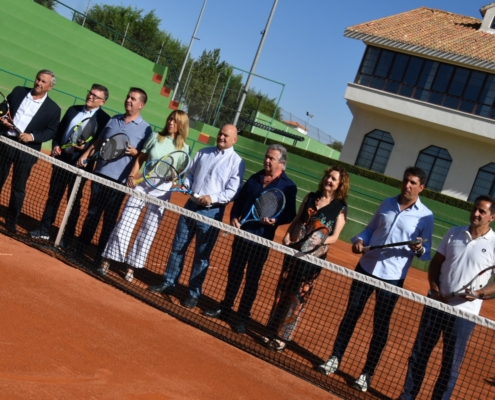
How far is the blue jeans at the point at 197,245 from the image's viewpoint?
Result: 6.89m

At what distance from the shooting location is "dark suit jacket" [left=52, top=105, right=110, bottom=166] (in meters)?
7.59

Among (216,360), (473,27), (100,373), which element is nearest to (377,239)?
(216,360)

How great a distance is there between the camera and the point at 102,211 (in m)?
7.30

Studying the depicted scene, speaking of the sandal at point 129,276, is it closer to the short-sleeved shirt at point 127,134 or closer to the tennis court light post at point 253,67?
the short-sleeved shirt at point 127,134

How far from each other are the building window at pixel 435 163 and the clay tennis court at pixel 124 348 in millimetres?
24814

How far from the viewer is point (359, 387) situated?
19.4 ft

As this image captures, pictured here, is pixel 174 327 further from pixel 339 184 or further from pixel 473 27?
pixel 473 27

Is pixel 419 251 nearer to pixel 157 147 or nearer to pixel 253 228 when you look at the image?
pixel 253 228

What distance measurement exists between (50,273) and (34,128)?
2.04 metres

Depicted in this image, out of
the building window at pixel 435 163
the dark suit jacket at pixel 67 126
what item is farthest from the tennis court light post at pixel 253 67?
the dark suit jacket at pixel 67 126

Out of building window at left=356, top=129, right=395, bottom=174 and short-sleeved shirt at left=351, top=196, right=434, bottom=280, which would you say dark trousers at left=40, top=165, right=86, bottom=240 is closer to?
short-sleeved shirt at left=351, top=196, right=434, bottom=280

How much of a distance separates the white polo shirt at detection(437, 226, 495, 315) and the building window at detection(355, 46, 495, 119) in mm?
25290

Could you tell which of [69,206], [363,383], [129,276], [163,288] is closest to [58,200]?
[69,206]

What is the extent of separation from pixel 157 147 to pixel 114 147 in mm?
491
